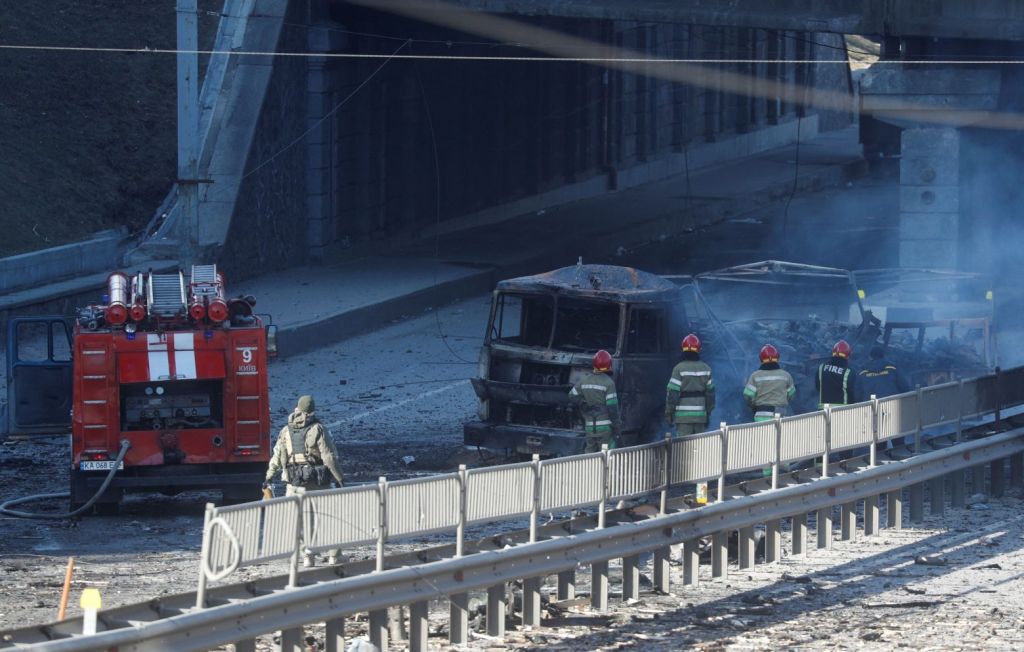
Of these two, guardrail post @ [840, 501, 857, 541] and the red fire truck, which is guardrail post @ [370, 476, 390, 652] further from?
the red fire truck

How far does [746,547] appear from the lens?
1400 cm

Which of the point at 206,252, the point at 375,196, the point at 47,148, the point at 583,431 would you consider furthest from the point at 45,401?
the point at 375,196

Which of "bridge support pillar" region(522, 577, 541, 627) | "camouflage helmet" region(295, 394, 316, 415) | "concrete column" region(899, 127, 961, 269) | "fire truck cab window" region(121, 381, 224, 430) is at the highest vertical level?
"concrete column" region(899, 127, 961, 269)

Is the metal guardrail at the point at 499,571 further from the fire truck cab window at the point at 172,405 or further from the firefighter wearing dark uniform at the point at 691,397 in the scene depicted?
the fire truck cab window at the point at 172,405

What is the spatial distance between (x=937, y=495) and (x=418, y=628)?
699 centimetres

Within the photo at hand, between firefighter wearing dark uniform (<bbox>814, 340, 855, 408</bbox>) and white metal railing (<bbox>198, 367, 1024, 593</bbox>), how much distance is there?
0.94 meters

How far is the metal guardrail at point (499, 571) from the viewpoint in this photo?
9938 mm

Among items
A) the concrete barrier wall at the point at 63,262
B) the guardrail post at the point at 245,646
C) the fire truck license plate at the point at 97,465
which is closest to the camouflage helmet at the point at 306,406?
the fire truck license plate at the point at 97,465

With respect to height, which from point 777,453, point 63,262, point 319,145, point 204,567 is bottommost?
point 204,567

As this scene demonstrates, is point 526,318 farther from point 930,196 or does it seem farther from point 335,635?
point 930,196

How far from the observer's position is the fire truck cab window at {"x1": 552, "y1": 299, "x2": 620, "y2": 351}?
1831 cm

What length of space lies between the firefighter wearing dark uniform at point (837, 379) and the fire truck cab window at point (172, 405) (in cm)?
598

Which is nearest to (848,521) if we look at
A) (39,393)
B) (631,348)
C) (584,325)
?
(631,348)

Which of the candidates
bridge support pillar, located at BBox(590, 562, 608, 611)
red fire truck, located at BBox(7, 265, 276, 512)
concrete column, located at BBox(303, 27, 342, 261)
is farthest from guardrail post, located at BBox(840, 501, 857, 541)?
concrete column, located at BBox(303, 27, 342, 261)
